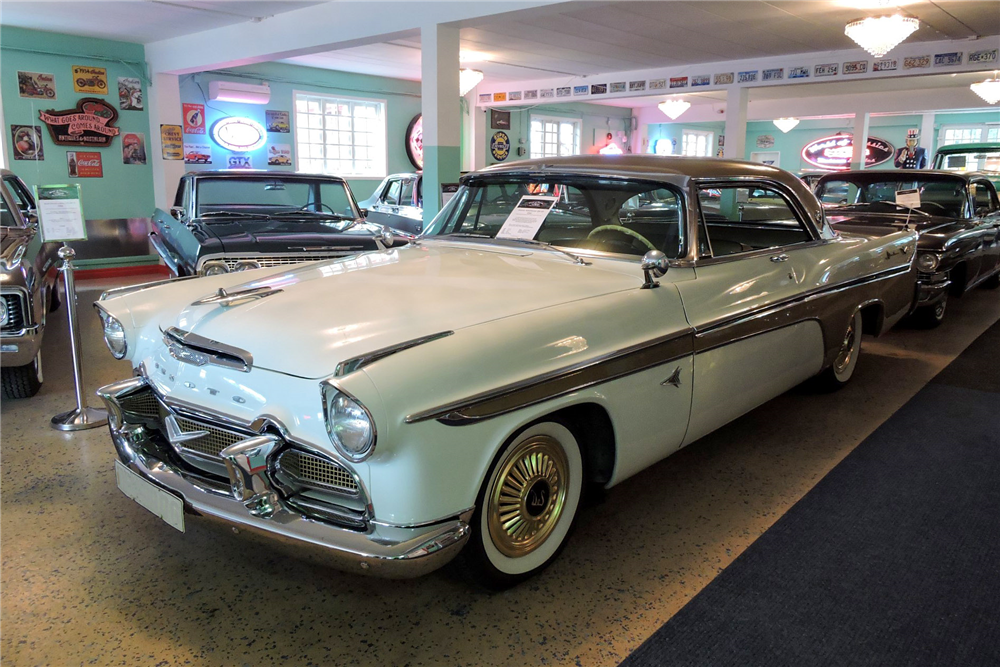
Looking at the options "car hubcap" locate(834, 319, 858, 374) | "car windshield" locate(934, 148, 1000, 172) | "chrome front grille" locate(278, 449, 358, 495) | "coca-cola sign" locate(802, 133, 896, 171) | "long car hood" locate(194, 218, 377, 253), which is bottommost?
"car hubcap" locate(834, 319, 858, 374)

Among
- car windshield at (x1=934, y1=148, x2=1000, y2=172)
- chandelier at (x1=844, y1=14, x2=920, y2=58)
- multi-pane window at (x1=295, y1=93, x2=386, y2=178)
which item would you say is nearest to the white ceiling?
multi-pane window at (x1=295, y1=93, x2=386, y2=178)

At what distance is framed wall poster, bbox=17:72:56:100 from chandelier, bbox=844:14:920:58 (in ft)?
33.6

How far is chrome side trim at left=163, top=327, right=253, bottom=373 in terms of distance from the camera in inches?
88.1

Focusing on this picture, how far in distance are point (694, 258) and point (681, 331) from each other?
0.41m

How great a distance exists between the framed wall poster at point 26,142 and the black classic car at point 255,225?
407 cm

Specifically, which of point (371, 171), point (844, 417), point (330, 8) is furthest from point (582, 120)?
point (844, 417)

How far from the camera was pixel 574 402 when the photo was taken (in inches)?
92.3

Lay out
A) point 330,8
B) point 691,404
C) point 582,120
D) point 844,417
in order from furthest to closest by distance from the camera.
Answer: point 582,120 < point 330,8 < point 844,417 < point 691,404

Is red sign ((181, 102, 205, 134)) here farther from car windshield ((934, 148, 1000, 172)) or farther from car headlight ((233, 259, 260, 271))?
car windshield ((934, 148, 1000, 172))

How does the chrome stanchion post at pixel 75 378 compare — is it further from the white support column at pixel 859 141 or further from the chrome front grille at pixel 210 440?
the white support column at pixel 859 141

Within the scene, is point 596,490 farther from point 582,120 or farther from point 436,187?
point 582,120

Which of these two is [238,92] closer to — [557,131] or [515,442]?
[557,131]

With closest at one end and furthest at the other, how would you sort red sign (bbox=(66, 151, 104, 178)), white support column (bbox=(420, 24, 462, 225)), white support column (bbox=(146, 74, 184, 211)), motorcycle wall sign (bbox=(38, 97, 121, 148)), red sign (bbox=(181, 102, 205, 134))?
white support column (bbox=(420, 24, 462, 225))
motorcycle wall sign (bbox=(38, 97, 121, 148))
red sign (bbox=(66, 151, 104, 178))
white support column (bbox=(146, 74, 184, 211))
red sign (bbox=(181, 102, 205, 134))

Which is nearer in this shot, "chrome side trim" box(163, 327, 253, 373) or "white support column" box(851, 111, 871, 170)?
"chrome side trim" box(163, 327, 253, 373)
